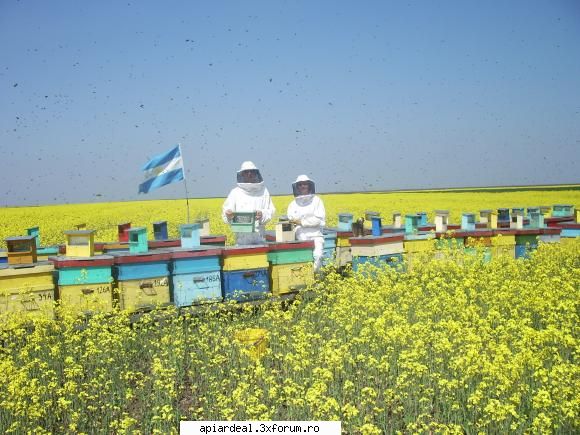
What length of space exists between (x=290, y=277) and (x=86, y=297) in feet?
11.3

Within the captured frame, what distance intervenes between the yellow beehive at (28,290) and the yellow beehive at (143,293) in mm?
996

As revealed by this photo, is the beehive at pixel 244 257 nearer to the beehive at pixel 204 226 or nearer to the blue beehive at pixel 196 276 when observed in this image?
the blue beehive at pixel 196 276

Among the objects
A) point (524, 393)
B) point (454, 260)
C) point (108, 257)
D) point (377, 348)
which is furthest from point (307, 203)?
point (524, 393)

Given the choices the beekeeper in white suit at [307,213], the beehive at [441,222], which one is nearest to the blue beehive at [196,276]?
the beekeeper in white suit at [307,213]

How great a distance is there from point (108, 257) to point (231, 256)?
6.40 feet

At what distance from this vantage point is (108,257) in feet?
26.1

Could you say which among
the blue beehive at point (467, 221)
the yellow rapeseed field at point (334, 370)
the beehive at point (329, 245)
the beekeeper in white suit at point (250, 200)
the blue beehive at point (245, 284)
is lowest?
the yellow rapeseed field at point (334, 370)

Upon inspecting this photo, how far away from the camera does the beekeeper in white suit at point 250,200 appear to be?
10945mm

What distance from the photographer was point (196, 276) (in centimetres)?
864

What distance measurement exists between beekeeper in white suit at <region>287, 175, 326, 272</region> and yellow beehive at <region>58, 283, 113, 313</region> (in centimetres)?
483

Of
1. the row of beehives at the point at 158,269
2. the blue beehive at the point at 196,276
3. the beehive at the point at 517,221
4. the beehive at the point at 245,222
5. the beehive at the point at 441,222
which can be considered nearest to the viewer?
the row of beehives at the point at 158,269

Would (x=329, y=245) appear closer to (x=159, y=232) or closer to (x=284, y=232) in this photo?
(x=284, y=232)

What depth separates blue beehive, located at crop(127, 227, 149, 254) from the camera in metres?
8.88

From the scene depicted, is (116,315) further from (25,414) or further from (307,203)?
(307,203)
